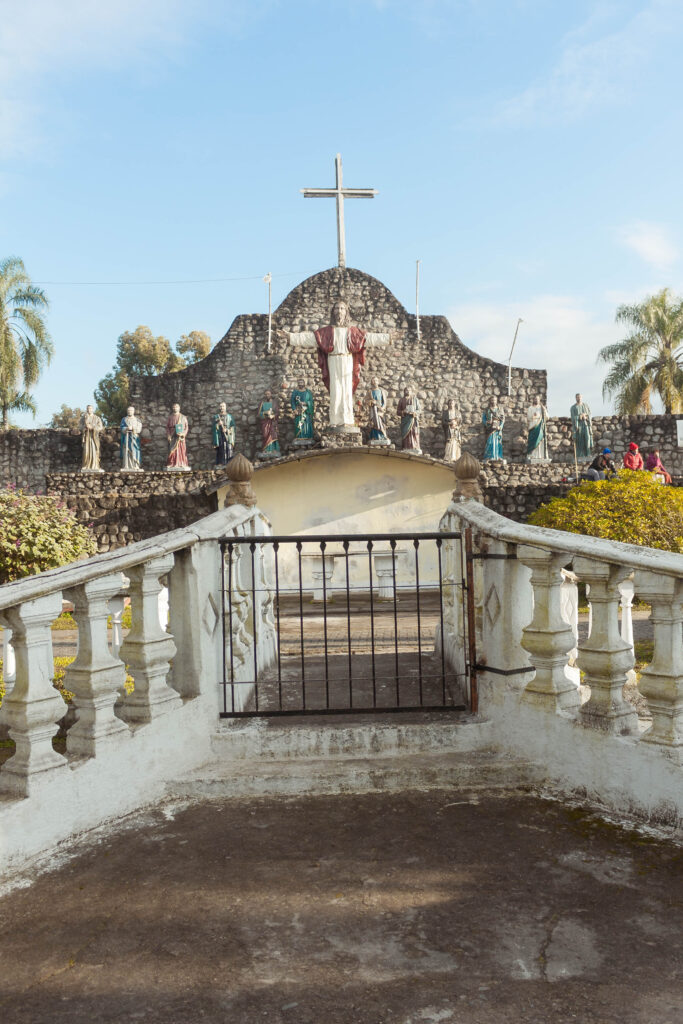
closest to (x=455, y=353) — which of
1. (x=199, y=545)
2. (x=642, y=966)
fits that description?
(x=199, y=545)

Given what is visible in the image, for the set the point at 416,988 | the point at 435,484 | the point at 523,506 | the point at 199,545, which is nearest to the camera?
the point at 416,988

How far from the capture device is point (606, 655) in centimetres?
331

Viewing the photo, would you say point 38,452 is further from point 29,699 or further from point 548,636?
point 548,636

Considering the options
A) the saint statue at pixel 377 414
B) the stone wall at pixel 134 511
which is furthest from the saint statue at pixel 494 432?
the stone wall at pixel 134 511

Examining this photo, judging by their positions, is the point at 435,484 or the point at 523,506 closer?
the point at 435,484

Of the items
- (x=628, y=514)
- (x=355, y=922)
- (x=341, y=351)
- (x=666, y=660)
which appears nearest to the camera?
(x=355, y=922)

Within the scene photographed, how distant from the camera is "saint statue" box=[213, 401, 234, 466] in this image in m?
23.8

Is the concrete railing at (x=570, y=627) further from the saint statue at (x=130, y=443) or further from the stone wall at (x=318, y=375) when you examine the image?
the stone wall at (x=318, y=375)

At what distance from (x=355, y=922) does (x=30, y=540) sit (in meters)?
11.0

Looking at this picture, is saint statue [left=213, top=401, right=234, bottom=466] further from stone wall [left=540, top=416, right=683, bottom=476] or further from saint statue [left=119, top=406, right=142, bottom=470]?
stone wall [left=540, top=416, right=683, bottom=476]

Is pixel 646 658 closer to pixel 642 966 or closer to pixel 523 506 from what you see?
pixel 642 966

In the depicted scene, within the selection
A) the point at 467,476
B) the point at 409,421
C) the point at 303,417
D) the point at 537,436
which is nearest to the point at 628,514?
the point at 467,476

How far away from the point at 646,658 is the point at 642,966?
5.15m

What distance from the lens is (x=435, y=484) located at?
1606cm
